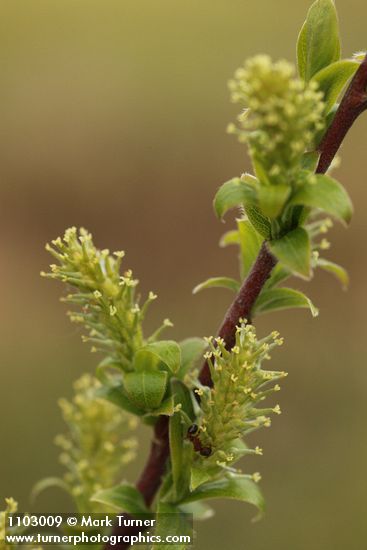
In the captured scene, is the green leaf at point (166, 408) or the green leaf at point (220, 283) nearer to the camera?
the green leaf at point (166, 408)

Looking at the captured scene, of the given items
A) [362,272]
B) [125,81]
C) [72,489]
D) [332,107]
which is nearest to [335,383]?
[362,272]

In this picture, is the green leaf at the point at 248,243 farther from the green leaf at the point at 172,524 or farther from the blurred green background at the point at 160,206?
the blurred green background at the point at 160,206

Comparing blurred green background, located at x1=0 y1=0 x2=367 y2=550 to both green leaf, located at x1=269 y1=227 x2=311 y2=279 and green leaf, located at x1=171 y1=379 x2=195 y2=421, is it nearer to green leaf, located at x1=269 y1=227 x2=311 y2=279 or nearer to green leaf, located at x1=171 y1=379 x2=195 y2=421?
green leaf, located at x1=171 y1=379 x2=195 y2=421

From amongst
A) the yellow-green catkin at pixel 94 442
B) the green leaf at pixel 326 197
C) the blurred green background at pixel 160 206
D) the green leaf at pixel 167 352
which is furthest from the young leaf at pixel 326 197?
the blurred green background at pixel 160 206

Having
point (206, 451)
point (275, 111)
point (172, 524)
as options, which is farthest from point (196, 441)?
point (275, 111)

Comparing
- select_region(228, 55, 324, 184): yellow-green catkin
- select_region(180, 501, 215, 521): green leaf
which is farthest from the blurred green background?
select_region(228, 55, 324, 184): yellow-green catkin

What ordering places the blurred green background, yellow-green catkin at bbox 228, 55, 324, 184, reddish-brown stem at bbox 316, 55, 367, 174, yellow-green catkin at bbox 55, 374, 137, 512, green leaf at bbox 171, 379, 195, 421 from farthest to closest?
the blurred green background → yellow-green catkin at bbox 55, 374, 137, 512 → green leaf at bbox 171, 379, 195, 421 → reddish-brown stem at bbox 316, 55, 367, 174 → yellow-green catkin at bbox 228, 55, 324, 184

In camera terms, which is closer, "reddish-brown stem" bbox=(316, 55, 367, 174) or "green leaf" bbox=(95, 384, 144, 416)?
"reddish-brown stem" bbox=(316, 55, 367, 174)

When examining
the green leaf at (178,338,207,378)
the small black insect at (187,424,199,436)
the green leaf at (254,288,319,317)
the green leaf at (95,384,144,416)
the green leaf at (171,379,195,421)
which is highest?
the green leaf at (254,288,319,317)
